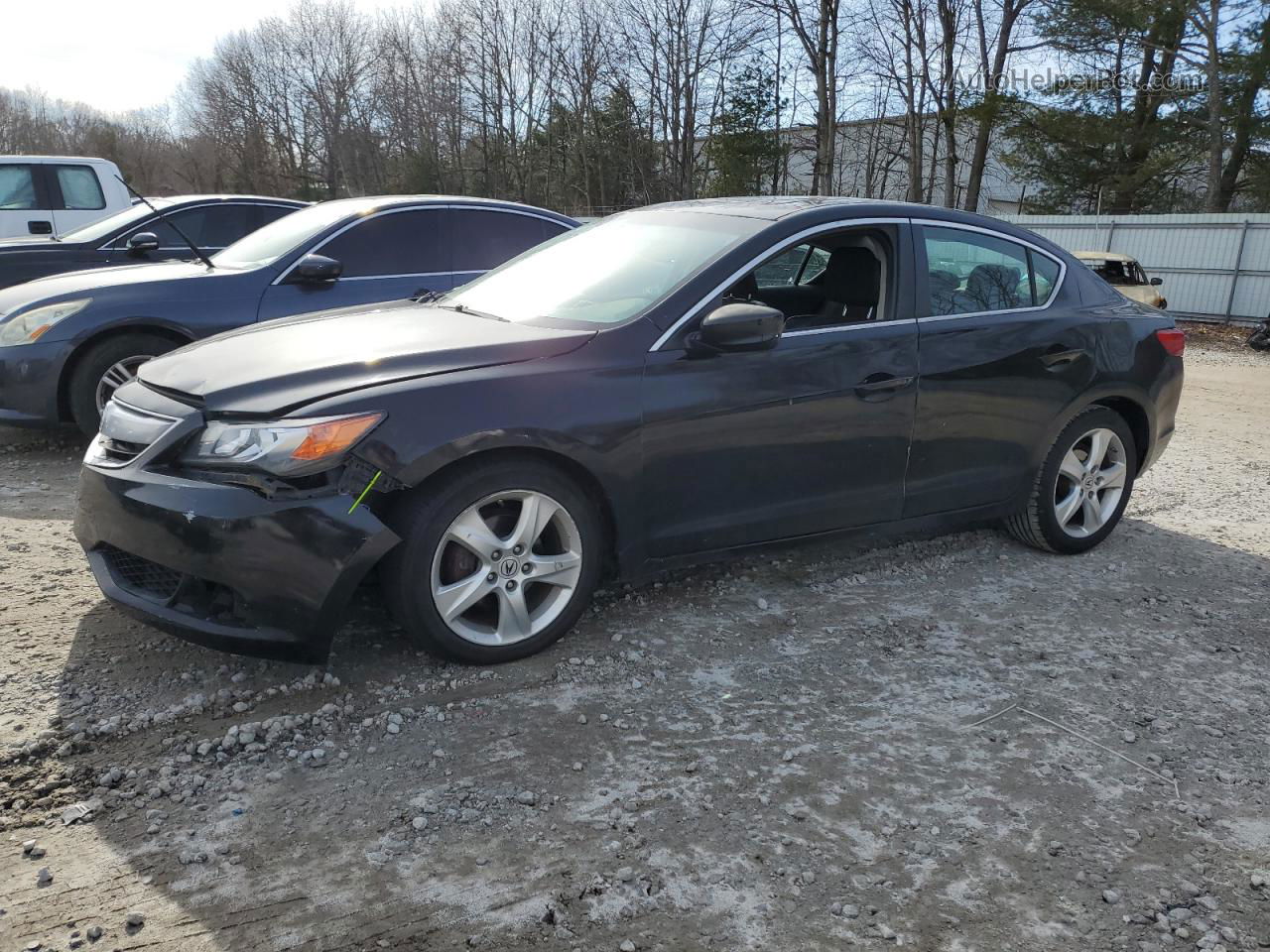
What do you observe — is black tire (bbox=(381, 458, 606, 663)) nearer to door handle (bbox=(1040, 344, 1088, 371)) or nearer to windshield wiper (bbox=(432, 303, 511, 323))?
windshield wiper (bbox=(432, 303, 511, 323))

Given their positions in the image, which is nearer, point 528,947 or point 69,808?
point 528,947

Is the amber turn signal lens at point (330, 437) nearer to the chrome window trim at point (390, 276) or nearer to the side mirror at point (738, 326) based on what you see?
the side mirror at point (738, 326)

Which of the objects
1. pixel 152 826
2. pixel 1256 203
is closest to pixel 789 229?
pixel 152 826

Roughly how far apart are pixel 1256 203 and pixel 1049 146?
584cm

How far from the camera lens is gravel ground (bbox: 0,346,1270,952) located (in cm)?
231

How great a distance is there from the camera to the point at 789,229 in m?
3.99

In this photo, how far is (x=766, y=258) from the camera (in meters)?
3.93

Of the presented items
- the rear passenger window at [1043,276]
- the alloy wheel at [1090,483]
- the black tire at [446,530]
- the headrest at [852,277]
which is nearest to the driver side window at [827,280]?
the headrest at [852,277]

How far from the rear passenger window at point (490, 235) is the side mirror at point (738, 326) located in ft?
12.2

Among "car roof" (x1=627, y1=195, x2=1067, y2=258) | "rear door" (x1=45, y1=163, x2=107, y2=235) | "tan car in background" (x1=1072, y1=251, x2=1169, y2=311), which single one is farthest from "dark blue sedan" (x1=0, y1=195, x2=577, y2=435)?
"tan car in background" (x1=1072, y1=251, x2=1169, y2=311)

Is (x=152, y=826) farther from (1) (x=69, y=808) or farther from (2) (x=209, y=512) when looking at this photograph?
(2) (x=209, y=512)

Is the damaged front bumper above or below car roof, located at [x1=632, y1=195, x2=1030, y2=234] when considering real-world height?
below

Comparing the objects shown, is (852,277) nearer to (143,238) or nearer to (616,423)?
(616,423)

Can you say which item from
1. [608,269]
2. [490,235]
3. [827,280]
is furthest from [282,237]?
[827,280]
